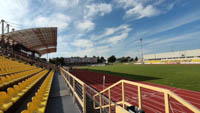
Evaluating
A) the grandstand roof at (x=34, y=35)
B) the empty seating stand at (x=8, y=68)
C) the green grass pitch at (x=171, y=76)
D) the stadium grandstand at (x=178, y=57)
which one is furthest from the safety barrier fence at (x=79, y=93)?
the stadium grandstand at (x=178, y=57)

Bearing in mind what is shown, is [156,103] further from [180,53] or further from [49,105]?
[180,53]

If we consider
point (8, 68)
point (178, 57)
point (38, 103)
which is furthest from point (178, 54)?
point (8, 68)

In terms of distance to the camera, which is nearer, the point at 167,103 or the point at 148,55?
the point at 167,103

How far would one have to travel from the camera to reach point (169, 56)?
53.8m

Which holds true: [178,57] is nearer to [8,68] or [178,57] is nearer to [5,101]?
[8,68]

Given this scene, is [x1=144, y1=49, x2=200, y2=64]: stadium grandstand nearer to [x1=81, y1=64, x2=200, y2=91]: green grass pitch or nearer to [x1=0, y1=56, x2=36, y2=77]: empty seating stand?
[x1=81, y1=64, x2=200, y2=91]: green grass pitch

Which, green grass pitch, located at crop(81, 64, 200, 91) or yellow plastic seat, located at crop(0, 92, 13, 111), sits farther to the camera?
green grass pitch, located at crop(81, 64, 200, 91)

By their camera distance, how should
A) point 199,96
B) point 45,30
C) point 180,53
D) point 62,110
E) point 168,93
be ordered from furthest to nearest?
point 180,53 → point 45,30 → point 199,96 → point 62,110 → point 168,93

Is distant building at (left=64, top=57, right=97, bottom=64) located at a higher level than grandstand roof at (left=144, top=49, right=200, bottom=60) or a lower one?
lower

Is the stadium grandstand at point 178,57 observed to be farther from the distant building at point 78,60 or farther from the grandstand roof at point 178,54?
the distant building at point 78,60

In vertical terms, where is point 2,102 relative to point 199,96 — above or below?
above

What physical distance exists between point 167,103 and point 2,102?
172 inches

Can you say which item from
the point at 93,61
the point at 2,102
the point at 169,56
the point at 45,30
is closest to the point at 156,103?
the point at 2,102

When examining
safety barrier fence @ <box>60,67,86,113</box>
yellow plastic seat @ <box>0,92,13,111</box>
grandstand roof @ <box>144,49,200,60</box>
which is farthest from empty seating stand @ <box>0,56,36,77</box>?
grandstand roof @ <box>144,49,200,60</box>
